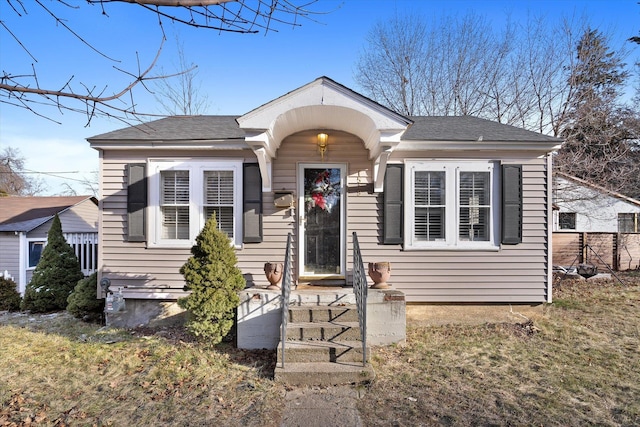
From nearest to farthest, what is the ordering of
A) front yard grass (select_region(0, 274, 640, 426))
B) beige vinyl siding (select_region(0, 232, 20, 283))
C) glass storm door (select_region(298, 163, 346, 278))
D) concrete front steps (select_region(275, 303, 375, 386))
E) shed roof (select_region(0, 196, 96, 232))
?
front yard grass (select_region(0, 274, 640, 426)), concrete front steps (select_region(275, 303, 375, 386)), glass storm door (select_region(298, 163, 346, 278)), beige vinyl siding (select_region(0, 232, 20, 283)), shed roof (select_region(0, 196, 96, 232))

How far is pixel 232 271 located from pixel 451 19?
15193mm

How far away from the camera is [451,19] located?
1420 centimetres

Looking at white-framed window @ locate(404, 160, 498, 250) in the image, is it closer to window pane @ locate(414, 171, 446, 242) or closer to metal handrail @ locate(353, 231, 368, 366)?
window pane @ locate(414, 171, 446, 242)

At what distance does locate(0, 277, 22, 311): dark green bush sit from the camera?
24.4 ft

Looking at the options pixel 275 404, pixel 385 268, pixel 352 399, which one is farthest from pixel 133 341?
pixel 385 268

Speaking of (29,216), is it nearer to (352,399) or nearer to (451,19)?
(352,399)

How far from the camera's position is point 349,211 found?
5691 mm

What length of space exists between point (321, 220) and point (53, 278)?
19.7ft

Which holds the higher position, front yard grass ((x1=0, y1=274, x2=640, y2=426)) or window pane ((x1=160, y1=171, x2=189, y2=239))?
window pane ((x1=160, y1=171, x2=189, y2=239))

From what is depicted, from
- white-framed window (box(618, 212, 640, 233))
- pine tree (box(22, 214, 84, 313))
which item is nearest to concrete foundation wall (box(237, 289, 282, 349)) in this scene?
pine tree (box(22, 214, 84, 313))

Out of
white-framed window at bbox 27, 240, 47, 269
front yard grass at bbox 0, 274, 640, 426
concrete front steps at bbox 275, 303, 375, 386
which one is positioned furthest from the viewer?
white-framed window at bbox 27, 240, 47, 269

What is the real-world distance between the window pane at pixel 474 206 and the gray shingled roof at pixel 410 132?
2.30 ft

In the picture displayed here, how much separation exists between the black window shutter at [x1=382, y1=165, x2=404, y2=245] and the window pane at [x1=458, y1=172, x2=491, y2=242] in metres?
1.13

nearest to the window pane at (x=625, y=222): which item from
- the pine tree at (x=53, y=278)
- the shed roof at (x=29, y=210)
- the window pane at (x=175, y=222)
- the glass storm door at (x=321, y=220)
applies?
the glass storm door at (x=321, y=220)
